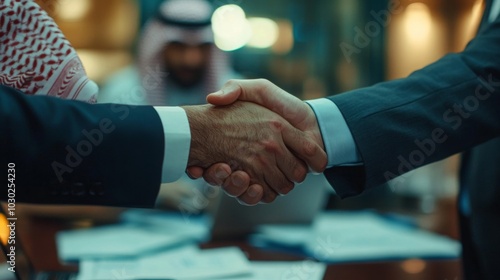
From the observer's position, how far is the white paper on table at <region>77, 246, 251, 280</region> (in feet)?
3.78

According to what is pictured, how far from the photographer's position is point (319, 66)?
17.3 feet

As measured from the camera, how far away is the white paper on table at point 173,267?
1.15 metres

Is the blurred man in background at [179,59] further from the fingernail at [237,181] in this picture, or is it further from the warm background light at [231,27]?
the fingernail at [237,181]

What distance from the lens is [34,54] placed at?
3.13ft

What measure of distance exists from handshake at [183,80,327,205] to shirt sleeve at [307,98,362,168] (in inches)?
0.8

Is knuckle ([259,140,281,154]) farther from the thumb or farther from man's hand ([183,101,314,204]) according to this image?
the thumb

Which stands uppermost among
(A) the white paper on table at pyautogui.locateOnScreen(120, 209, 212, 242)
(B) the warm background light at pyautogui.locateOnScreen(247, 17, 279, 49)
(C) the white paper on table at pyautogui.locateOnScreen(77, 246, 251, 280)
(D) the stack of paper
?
(C) the white paper on table at pyautogui.locateOnScreen(77, 246, 251, 280)

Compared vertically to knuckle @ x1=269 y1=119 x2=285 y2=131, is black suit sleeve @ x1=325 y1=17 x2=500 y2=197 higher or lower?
higher

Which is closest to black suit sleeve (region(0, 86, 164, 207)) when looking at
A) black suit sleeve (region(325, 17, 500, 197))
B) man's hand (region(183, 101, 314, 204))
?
man's hand (region(183, 101, 314, 204))

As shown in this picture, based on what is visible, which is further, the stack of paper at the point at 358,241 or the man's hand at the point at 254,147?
the stack of paper at the point at 358,241

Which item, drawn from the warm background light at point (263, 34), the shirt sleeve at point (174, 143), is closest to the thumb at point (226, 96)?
the shirt sleeve at point (174, 143)

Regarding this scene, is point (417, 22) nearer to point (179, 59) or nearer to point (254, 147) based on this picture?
point (179, 59)

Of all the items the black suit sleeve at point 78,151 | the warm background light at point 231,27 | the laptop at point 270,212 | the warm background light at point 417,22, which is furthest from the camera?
Answer: the warm background light at point 231,27

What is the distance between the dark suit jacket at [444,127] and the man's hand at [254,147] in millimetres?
103
